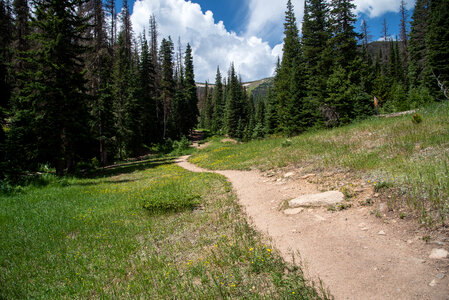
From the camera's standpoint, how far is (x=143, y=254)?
4.85 metres

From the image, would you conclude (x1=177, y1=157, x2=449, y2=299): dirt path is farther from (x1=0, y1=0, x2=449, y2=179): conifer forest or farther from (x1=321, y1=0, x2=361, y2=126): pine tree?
(x1=321, y1=0, x2=361, y2=126): pine tree

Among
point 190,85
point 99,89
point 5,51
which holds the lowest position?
point 99,89

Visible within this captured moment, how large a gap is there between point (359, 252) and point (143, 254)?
177 inches

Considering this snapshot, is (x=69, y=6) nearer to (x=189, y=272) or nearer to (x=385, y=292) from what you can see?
(x=189, y=272)

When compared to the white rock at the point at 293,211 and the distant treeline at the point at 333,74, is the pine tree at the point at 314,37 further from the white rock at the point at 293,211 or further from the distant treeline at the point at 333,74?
the white rock at the point at 293,211

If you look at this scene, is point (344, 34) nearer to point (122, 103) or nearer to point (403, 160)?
point (403, 160)

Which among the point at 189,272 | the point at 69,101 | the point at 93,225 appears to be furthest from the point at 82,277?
the point at 69,101

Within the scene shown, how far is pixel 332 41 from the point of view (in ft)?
79.7

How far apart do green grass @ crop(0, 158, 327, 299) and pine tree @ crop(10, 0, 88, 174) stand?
9.66 m

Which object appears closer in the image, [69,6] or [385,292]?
[385,292]

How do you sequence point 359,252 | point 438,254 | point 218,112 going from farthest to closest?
point 218,112 → point 359,252 → point 438,254

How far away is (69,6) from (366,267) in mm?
24968

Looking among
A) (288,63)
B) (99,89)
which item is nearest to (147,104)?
(99,89)

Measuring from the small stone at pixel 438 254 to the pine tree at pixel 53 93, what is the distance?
67.6 feet
